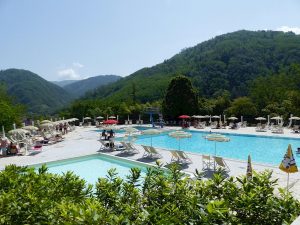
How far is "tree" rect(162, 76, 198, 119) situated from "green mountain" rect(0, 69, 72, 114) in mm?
83291

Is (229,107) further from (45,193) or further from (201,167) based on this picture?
(45,193)

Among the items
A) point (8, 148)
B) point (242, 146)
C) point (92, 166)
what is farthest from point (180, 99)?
point (8, 148)

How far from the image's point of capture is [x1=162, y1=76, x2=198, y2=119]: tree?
3181cm

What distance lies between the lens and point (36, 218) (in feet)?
12.0

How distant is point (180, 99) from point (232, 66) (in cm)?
4064

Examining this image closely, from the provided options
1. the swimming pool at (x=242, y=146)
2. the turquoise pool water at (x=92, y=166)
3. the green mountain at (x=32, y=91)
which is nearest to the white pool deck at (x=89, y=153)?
the turquoise pool water at (x=92, y=166)

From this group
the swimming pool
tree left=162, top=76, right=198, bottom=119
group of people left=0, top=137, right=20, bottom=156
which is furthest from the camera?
tree left=162, top=76, right=198, bottom=119

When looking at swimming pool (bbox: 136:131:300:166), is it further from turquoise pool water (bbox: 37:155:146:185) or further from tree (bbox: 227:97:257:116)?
tree (bbox: 227:97:257:116)

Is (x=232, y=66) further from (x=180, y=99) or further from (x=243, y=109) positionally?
(x=180, y=99)

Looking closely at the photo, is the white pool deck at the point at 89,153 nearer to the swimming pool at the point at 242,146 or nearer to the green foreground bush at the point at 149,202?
the swimming pool at the point at 242,146

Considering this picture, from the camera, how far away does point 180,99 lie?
31875 mm

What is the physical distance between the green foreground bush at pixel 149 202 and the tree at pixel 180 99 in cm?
2717

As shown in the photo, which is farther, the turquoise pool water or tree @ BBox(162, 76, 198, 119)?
tree @ BBox(162, 76, 198, 119)

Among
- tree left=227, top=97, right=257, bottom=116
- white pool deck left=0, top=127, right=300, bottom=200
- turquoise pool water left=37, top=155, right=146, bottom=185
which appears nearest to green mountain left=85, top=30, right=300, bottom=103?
tree left=227, top=97, right=257, bottom=116
